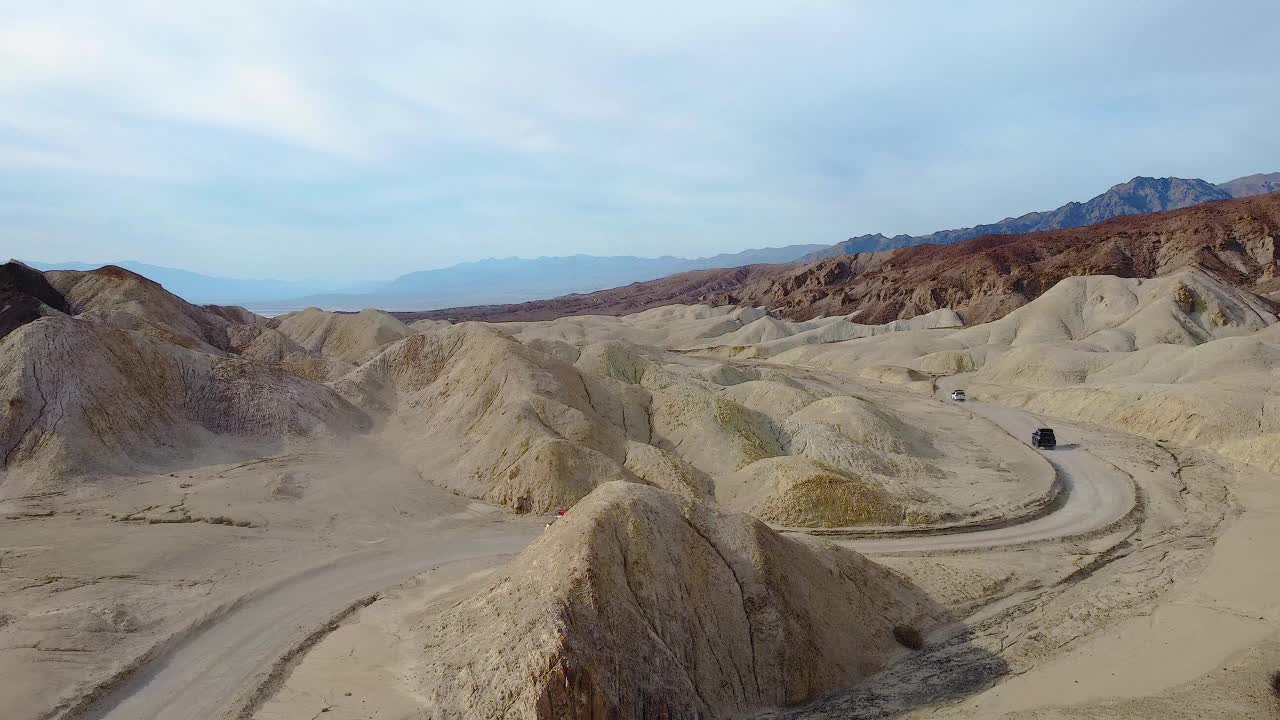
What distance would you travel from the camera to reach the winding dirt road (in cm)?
1292

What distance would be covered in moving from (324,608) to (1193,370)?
4692 centimetres

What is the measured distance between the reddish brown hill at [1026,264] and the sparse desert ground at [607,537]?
38926 mm

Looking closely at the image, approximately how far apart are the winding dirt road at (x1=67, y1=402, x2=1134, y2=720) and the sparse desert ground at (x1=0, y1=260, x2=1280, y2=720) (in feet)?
0.33

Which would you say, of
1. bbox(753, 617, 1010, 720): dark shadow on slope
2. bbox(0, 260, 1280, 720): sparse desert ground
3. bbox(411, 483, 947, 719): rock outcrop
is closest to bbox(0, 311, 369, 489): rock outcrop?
bbox(0, 260, 1280, 720): sparse desert ground

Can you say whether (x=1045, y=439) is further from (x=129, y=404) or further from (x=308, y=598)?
(x=129, y=404)

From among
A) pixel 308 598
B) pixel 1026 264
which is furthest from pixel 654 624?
pixel 1026 264

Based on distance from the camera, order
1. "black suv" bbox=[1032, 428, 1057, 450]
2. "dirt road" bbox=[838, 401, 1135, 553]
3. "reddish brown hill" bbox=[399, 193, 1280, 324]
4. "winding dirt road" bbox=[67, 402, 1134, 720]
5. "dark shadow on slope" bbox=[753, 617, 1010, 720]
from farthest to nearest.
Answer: "reddish brown hill" bbox=[399, 193, 1280, 324] < "black suv" bbox=[1032, 428, 1057, 450] < "dirt road" bbox=[838, 401, 1135, 553] < "winding dirt road" bbox=[67, 402, 1134, 720] < "dark shadow on slope" bbox=[753, 617, 1010, 720]

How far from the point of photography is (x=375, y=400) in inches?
1399

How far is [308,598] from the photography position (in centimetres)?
1733

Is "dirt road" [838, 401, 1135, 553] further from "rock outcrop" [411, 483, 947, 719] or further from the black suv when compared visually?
"rock outcrop" [411, 483, 947, 719]

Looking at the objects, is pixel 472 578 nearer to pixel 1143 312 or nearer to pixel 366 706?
pixel 366 706

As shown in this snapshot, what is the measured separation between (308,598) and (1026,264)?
297ft

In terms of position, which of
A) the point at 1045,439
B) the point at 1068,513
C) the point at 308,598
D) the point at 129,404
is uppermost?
the point at 129,404

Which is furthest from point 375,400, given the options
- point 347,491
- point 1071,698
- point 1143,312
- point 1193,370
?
point 1143,312
